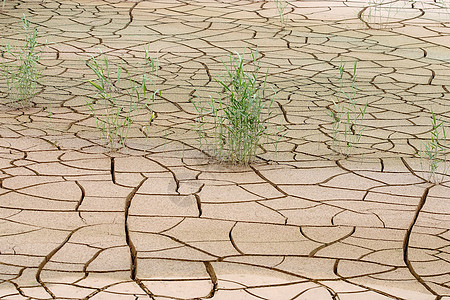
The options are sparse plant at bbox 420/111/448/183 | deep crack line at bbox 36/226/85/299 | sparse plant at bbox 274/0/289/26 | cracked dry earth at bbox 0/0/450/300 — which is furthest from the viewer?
sparse plant at bbox 274/0/289/26

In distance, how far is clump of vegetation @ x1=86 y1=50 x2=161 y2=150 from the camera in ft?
13.0

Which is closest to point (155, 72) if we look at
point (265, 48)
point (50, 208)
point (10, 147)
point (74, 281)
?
point (265, 48)

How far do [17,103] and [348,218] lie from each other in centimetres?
238

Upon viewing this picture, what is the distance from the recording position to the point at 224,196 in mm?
3287

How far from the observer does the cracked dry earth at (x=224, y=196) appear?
2535 millimetres

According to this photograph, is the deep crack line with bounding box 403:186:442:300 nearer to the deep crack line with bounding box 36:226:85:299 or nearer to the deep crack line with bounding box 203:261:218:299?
the deep crack line with bounding box 203:261:218:299

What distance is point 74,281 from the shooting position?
248cm

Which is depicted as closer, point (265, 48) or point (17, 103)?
point (17, 103)

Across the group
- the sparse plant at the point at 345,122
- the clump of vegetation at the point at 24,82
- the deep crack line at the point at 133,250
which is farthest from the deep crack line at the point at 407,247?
the clump of vegetation at the point at 24,82

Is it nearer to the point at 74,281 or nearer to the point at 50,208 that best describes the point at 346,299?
the point at 74,281

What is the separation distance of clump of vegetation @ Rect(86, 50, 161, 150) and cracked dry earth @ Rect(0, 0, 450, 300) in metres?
0.07

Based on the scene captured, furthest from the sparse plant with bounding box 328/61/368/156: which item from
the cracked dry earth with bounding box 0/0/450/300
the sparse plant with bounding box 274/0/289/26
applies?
the sparse plant with bounding box 274/0/289/26

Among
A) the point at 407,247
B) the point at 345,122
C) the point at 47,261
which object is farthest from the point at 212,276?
the point at 345,122

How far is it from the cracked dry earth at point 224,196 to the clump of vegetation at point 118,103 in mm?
72
